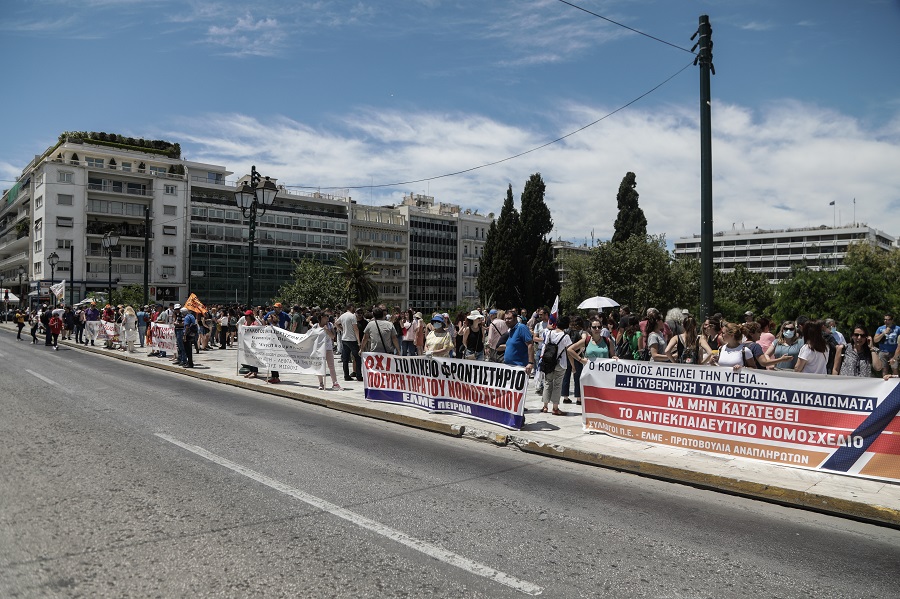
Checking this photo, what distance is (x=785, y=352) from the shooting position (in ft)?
34.0

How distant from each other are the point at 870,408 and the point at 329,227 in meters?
92.4

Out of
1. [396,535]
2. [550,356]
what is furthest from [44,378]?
[396,535]

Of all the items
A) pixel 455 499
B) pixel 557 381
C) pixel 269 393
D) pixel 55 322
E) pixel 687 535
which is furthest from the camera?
pixel 55 322

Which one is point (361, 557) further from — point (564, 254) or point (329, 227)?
point (329, 227)

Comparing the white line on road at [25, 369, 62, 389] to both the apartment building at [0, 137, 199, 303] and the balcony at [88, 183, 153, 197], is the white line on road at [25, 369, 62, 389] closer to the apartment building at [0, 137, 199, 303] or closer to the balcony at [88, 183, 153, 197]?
the apartment building at [0, 137, 199, 303]

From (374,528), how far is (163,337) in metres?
18.7

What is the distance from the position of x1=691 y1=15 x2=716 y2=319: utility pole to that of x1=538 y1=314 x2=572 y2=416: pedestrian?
2.48 m

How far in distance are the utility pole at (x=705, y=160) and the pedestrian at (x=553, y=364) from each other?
8.15 ft

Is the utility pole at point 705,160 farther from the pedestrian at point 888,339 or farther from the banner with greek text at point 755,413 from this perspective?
the pedestrian at point 888,339

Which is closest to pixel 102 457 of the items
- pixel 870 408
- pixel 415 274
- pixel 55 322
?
pixel 870 408

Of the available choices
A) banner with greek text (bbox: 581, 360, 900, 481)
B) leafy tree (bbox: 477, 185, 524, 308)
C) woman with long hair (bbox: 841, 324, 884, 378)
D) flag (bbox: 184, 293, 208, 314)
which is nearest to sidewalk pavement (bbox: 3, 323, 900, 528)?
banner with greek text (bbox: 581, 360, 900, 481)

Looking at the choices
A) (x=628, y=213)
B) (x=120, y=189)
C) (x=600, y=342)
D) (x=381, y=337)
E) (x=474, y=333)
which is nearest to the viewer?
(x=600, y=342)

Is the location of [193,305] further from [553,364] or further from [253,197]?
[553,364]

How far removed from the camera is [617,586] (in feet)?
12.9
